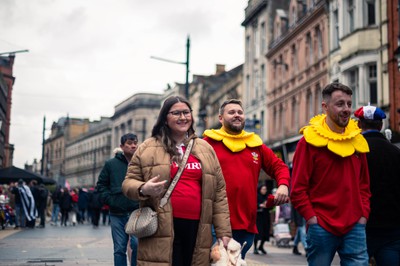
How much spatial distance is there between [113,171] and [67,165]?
143613mm

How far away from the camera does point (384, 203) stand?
5.47 meters

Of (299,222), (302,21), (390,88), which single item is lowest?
(299,222)

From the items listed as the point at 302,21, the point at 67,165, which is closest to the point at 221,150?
the point at 302,21

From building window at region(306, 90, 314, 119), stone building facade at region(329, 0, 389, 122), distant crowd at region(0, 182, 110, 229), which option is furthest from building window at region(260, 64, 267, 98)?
distant crowd at region(0, 182, 110, 229)

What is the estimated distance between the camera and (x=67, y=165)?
148750 mm

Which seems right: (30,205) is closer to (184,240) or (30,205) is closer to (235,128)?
(235,128)

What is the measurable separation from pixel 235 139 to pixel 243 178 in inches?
16.5

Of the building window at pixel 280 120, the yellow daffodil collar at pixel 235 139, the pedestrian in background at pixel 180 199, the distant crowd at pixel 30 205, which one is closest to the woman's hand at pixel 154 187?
the pedestrian in background at pixel 180 199

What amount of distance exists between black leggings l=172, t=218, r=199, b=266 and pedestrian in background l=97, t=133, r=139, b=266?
3.40 meters

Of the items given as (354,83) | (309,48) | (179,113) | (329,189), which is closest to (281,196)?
(329,189)

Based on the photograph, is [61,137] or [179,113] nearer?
[179,113]

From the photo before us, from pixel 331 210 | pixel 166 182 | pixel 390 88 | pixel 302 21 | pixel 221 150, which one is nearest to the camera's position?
pixel 166 182

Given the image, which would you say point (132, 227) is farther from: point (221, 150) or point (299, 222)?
point (299, 222)

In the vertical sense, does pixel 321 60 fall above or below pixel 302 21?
below
